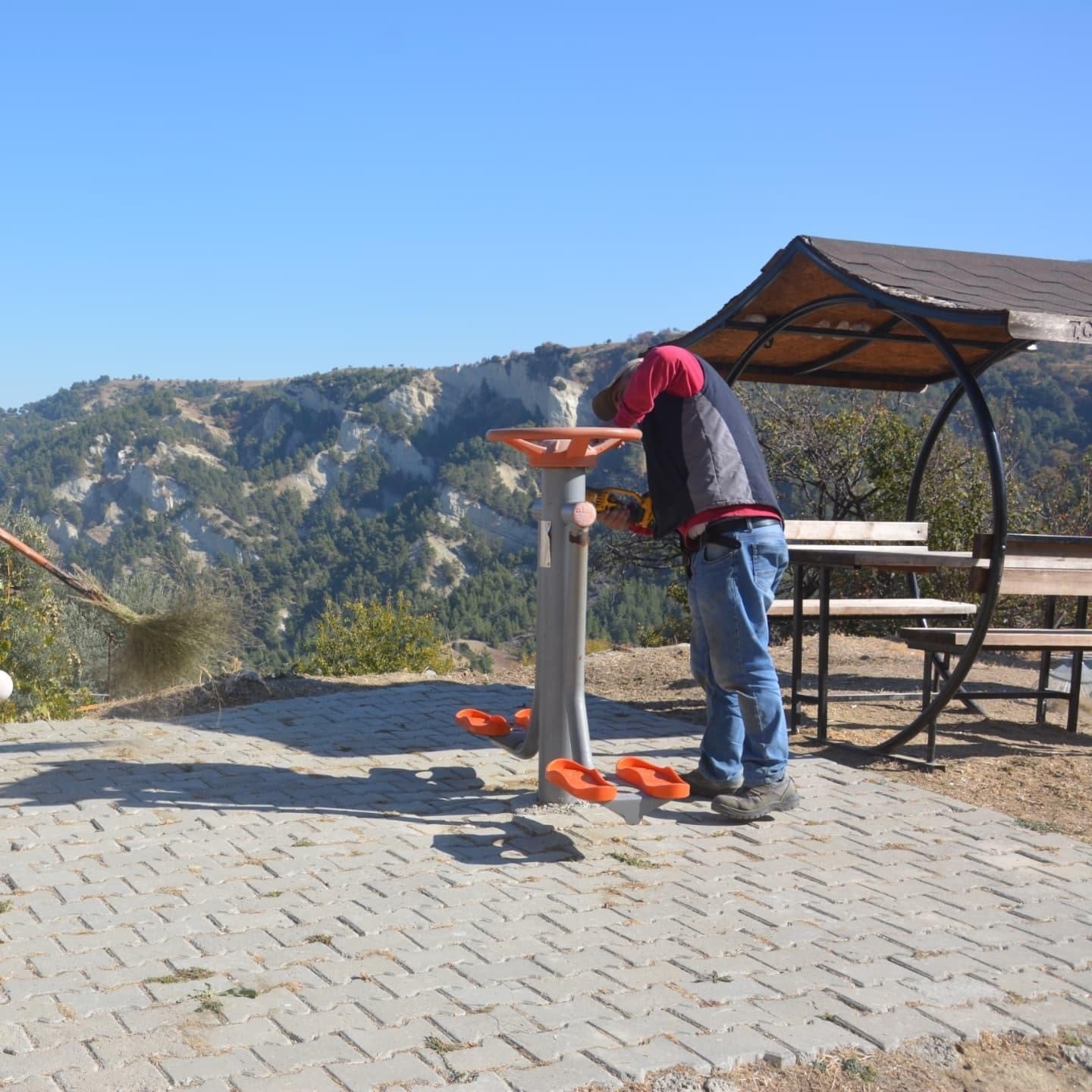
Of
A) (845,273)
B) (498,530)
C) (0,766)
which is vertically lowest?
(498,530)

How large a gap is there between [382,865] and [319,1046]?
4.72ft

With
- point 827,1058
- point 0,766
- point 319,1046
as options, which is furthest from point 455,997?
point 0,766

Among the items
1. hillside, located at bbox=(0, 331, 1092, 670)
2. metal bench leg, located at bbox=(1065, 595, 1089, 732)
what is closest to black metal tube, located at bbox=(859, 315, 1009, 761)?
metal bench leg, located at bbox=(1065, 595, 1089, 732)

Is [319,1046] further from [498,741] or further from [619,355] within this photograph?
[619,355]

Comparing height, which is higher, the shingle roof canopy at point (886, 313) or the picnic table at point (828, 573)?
the shingle roof canopy at point (886, 313)

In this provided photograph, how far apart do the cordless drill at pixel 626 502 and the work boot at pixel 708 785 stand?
1.11 m

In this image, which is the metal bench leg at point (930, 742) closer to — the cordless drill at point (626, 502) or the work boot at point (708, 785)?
the work boot at point (708, 785)

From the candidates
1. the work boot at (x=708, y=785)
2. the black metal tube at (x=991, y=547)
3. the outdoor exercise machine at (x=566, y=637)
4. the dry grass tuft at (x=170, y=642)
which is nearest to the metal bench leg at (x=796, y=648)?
the black metal tube at (x=991, y=547)

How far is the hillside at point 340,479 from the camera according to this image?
71.4m

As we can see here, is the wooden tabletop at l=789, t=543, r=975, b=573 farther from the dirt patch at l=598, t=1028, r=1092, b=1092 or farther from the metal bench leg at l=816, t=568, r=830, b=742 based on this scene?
the dirt patch at l=598, t=1028, r=1092, b=1092

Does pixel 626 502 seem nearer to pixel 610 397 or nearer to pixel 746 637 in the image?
pixel 610 397

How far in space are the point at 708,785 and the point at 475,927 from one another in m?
1.76

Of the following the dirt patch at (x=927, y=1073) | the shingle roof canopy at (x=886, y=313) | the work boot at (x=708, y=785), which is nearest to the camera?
the dirt patch at (x=927, y=1073)

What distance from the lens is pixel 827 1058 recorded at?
3045mm
